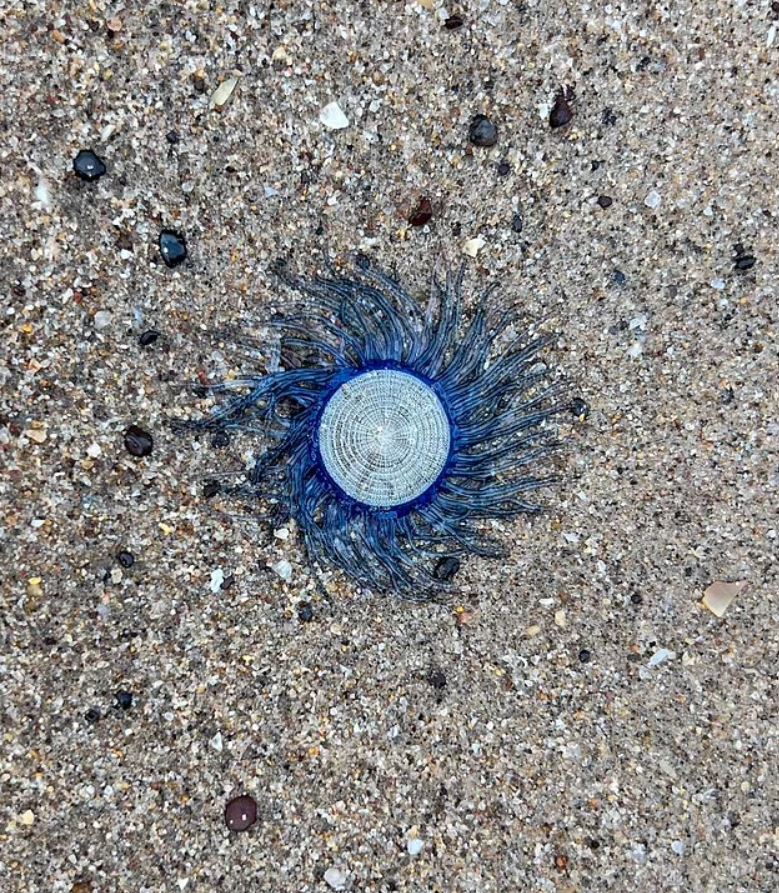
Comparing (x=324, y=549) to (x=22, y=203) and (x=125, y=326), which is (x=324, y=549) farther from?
(x=22, y=203)

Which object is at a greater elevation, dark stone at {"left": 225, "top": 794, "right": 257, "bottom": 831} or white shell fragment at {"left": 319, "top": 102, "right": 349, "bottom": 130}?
white shell fragment at {"left": 319, "top": 102, "right": 349, "bottom": 130}

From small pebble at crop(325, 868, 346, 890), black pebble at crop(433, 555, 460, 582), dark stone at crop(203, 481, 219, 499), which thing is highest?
black pebble at crop(433, 555, 460, 582)

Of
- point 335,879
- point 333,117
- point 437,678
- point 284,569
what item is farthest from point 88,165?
point 335,879

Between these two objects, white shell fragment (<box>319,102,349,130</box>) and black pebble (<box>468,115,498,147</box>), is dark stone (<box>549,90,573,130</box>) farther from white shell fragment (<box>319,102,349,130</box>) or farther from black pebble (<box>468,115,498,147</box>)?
white shell fragment (<box>319,102,349,130</box>)

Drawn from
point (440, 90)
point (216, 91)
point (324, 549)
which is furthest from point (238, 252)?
point (324, 549)

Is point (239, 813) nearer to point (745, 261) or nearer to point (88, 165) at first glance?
point (88, 165)

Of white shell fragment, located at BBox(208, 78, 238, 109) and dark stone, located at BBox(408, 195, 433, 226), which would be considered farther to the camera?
dark stone, located at BBox(408, 195, 433, 226)

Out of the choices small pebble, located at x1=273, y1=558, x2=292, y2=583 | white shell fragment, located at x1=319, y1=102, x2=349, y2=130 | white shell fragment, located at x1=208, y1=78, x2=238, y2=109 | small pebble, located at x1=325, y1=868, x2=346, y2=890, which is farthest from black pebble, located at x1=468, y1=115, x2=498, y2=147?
small pebble, located at x1=325, y1=868, x2=346, y2=890
